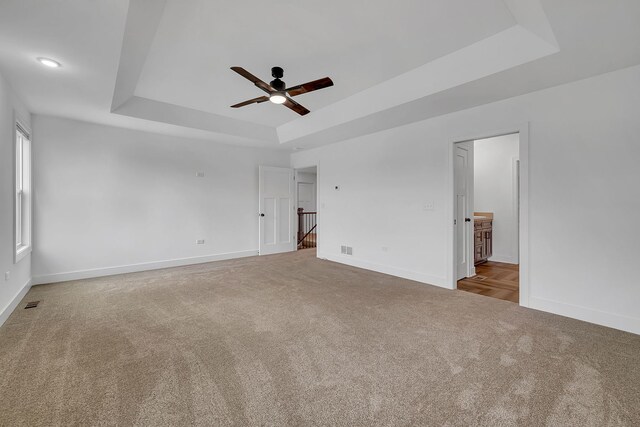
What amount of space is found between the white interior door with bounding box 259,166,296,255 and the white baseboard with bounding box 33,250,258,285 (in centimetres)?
67

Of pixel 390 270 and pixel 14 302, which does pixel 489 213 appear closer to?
pixel 390 270

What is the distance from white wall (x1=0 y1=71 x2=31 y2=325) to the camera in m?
2.91

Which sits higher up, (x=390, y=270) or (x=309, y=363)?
(x=390, y=270)

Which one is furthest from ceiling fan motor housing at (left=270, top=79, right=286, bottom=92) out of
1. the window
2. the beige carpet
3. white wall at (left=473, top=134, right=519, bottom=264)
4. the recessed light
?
white wall at (left=473, top=134, right=519, bottom=264)

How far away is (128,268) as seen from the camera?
16.1 feet

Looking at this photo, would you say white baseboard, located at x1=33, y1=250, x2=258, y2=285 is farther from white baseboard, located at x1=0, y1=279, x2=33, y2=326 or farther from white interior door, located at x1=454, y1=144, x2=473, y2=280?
white interior door, located at x1=454, y1=144, x2=473, y2=280

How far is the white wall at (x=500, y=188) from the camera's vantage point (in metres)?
5.68

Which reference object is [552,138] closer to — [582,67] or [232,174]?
[582,67]

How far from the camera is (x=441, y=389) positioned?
6.02 ft

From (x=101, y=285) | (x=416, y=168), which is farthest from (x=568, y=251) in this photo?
(x=101, y=285)

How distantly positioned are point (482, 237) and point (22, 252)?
7.31 meters

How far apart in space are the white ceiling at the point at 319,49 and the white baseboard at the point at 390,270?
2.39 m

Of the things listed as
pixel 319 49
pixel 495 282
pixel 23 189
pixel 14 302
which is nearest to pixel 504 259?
pixel 495 282

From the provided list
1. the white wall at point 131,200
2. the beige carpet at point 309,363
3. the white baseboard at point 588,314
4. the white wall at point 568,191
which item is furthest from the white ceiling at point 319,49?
the beige carpet at point 309,363
